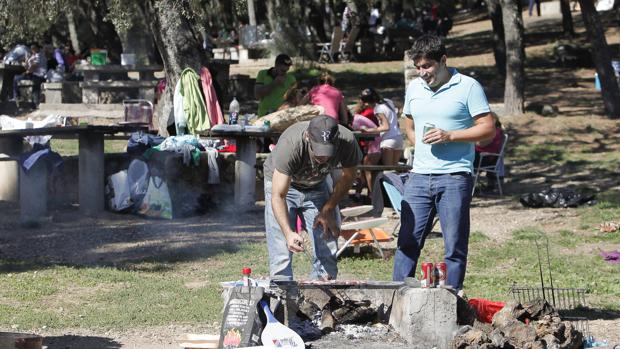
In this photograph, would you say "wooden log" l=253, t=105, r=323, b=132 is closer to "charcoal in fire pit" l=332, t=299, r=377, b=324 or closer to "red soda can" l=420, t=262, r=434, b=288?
"charcoal in fire pit" l=332, t=299, r=377, b=324

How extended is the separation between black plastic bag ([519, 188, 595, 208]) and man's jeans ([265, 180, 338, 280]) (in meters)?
6.43

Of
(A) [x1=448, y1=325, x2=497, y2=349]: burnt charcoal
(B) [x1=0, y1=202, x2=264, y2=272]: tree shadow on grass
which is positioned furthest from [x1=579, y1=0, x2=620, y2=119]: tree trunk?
(A) [x1=448, y1=325, x2=497, y2=349]: burnt charcoal

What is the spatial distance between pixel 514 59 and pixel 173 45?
694 cm

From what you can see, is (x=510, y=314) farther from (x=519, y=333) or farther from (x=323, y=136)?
(x=323, y=136)

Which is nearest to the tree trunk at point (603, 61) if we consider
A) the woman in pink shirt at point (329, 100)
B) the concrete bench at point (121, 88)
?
the concrete bench at point (121, 88)

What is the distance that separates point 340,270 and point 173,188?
11.7 feet

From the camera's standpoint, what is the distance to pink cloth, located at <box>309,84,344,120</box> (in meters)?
12.5

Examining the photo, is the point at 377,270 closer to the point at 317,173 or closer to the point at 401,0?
the point at 317,173

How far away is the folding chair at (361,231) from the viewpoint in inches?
364

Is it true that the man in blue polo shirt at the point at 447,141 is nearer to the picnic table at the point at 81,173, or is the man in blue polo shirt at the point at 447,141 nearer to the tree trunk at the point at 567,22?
the picnic table at the point at 81,173

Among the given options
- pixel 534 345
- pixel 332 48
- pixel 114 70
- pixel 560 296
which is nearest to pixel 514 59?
pixel 114 70

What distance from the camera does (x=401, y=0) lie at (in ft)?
130

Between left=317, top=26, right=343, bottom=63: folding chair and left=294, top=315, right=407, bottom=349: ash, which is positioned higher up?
left=317, top=26, right=343, bottom=63: folding chair

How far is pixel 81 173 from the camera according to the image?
38.5ft
